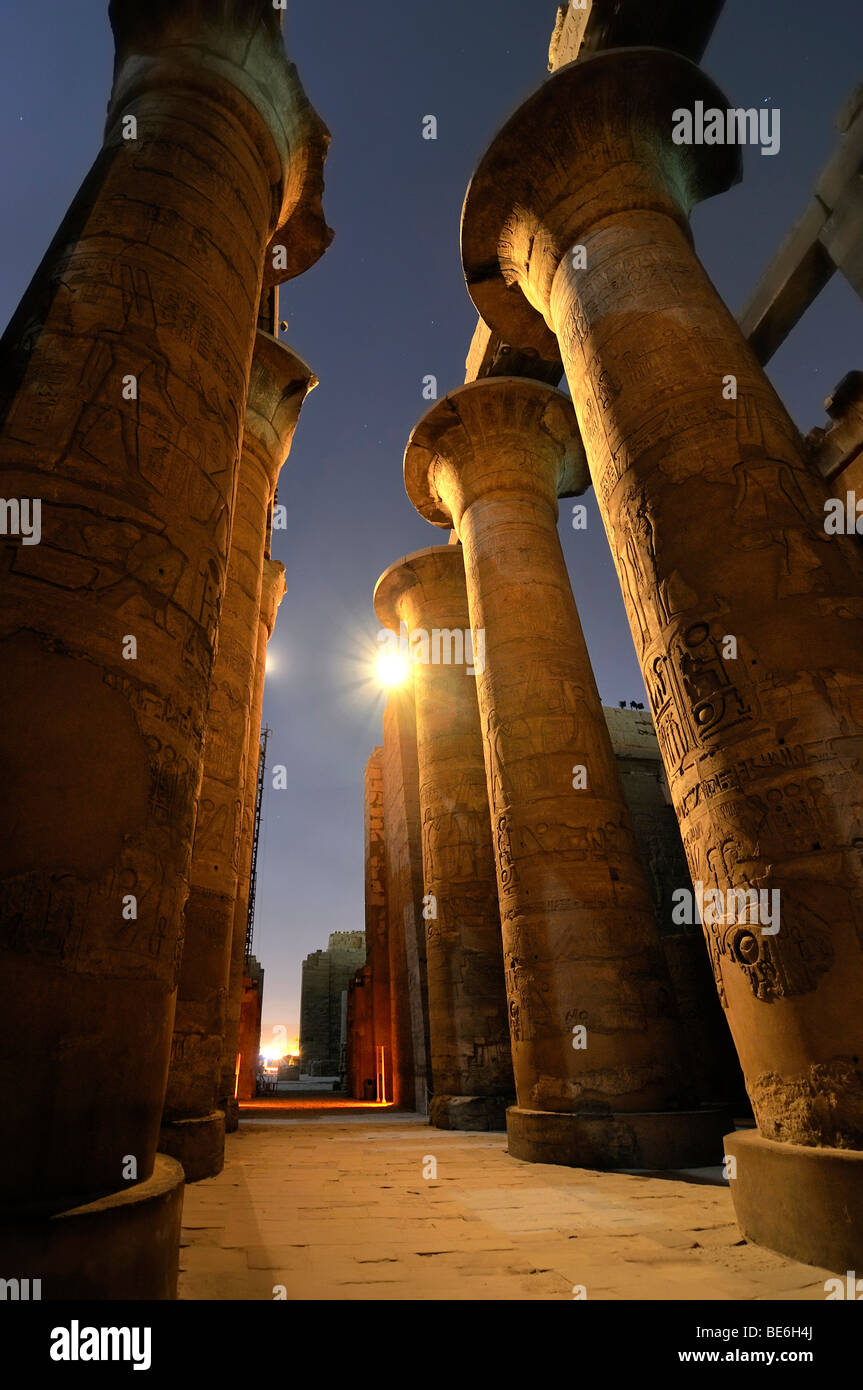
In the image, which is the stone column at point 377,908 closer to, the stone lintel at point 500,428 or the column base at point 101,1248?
the stone lintel at point 500,428

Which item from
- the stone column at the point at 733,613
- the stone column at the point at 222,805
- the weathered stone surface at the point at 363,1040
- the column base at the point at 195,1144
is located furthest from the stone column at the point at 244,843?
the weathered stone surface at the point at 363,1040

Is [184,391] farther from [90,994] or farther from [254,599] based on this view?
→ [254,599]

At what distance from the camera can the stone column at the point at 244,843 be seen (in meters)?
7.41

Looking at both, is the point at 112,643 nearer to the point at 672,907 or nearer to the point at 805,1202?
the point at 805,1202

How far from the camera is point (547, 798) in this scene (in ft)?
21.3

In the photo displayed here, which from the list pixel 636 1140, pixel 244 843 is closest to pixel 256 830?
pixel 244 843

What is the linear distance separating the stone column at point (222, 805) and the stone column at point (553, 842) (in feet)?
7.42

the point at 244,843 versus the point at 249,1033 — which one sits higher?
the point at 244,843

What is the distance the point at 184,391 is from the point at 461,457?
21.2 ft

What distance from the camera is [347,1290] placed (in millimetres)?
2176

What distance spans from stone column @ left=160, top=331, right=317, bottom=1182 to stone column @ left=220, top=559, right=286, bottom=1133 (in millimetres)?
823

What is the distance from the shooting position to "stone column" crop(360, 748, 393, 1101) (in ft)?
46.4

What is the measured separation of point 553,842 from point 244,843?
5077 millimetres
